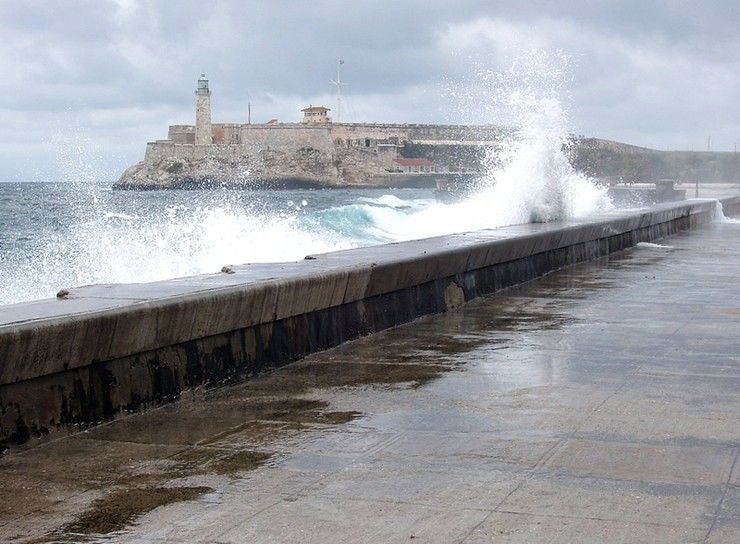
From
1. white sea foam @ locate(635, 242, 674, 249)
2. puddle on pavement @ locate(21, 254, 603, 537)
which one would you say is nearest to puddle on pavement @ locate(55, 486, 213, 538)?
puddle on pavement @ locate(21, 254, 603, 537)

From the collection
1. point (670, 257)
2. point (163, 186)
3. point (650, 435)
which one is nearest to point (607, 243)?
point (670, 257)

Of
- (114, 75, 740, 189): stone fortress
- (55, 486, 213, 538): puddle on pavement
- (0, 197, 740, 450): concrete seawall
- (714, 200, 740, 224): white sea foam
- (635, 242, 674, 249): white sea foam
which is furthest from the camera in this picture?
(114, 75, 740, 189): stone fortress

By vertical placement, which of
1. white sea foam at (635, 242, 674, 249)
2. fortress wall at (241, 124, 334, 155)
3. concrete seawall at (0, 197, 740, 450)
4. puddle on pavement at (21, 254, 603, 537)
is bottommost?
white sea foam at (635, 242, 674, 249)

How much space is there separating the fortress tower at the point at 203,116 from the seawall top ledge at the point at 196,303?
14739cm

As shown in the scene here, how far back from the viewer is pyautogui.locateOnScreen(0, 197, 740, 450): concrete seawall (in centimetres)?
548

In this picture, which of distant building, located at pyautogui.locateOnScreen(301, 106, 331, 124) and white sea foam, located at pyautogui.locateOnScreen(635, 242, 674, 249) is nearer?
white sea foam, located at pyautogui.locateOnScreen(635, 242, 674, 249)

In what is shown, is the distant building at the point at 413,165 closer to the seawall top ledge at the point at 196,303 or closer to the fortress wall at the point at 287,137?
the fortress wall at the point at 287,137

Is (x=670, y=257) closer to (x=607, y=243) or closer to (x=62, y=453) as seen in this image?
(x=607, y=243)

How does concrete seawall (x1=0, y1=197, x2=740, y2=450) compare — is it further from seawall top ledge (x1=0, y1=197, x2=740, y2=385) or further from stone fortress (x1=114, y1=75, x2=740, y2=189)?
stone fortress (x1=114, y1=75, x2=740, y2=189)

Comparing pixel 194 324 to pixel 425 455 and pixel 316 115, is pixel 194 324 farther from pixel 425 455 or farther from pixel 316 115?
pixel 316 115

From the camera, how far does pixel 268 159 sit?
156m

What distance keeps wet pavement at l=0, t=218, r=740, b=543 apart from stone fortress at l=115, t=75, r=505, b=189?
143534mm

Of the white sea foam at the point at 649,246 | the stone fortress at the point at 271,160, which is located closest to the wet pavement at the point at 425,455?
the white sea foam at the point at 649,246

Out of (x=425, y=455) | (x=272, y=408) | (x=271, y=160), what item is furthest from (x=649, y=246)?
(x=271, y=160)
